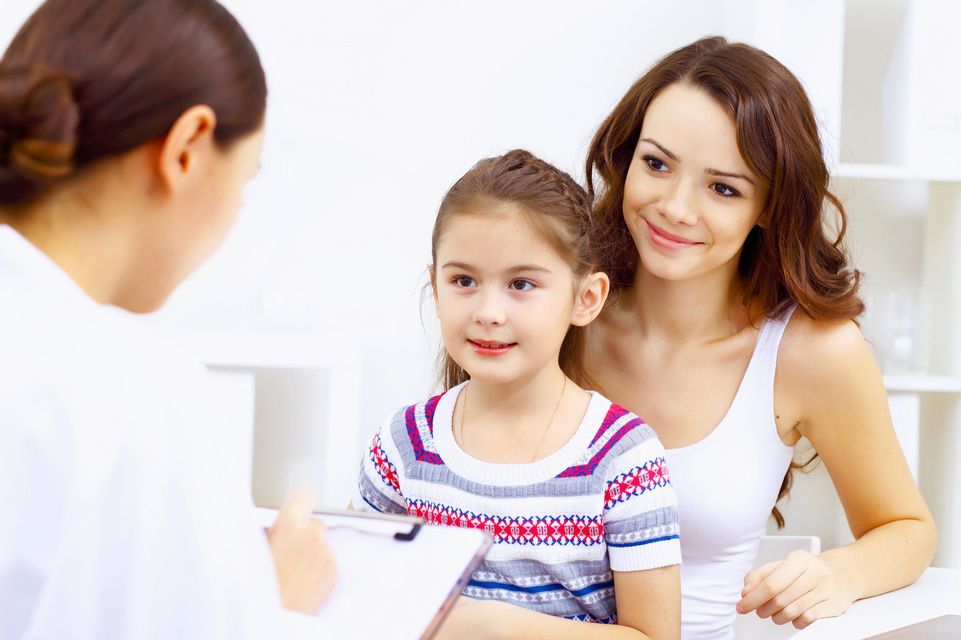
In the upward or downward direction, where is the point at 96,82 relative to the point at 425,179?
upward

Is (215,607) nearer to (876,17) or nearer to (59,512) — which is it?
(59,512)

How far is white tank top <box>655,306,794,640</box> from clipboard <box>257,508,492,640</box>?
0.72 metres

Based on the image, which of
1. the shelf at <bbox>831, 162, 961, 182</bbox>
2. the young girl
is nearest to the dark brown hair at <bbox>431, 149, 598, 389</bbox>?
the young girl

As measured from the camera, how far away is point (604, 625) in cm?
129

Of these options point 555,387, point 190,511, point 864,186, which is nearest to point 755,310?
point 555,387

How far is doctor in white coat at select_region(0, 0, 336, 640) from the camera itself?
0.72m

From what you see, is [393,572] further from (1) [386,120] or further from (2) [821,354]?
(1) [386,120]

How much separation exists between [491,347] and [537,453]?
151mm

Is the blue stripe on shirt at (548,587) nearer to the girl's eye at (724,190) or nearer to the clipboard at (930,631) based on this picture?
the clipboard at (930,631)

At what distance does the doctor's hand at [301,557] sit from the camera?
912mm

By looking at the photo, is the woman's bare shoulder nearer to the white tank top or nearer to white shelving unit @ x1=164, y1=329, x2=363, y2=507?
the white tank top

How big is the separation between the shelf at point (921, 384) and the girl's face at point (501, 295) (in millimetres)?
1185

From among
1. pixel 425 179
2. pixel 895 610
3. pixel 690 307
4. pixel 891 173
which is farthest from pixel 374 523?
pixel 425 179

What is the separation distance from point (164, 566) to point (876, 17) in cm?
229
